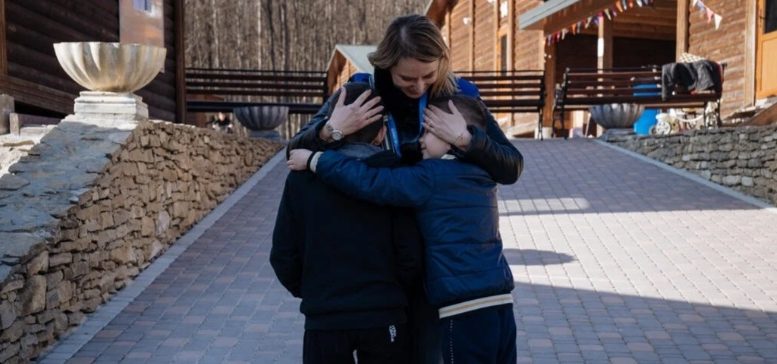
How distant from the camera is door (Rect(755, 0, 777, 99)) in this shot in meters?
14.7

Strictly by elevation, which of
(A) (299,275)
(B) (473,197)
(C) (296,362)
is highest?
(B) (473,197)

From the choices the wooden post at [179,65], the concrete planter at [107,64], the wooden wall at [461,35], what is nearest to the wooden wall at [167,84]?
the wooden post at [179,65]

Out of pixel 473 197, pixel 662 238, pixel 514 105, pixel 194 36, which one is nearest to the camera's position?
pixel 473 197

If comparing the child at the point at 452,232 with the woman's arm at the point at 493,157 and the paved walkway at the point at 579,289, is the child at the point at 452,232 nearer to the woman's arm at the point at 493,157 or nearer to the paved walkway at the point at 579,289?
the woman's arm at the point at 493,157

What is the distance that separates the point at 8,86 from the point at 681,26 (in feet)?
40.5

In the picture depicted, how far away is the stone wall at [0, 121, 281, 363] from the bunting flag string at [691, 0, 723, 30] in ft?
32.4

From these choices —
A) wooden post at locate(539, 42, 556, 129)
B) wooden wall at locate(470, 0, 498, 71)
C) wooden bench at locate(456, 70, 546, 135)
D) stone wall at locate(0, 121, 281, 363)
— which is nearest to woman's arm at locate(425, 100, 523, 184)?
stone wall at locate(0, 121, 281, 363)

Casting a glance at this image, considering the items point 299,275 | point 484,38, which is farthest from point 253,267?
point 484,38

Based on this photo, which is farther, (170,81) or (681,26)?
(681,26)

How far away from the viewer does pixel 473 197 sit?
2.71m

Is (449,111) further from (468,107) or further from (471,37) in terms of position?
(471,37)

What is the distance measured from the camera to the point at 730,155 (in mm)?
12273

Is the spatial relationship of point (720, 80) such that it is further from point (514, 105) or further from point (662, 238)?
point (662, 238)

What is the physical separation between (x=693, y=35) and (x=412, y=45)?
1589 centimetres
